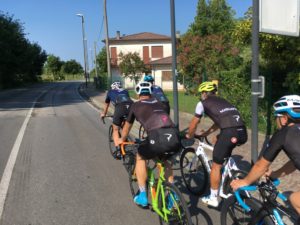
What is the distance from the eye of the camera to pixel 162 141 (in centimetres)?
457

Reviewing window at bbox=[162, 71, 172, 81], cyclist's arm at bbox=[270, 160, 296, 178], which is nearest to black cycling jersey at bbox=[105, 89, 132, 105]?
cyclist's arm at bbox=[270, 160, 296, 178]

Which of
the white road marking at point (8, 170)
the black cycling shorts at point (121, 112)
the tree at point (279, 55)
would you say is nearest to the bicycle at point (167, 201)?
the white road marking at point (8, 170)

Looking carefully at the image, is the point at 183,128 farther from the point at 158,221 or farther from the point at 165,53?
the point at 165,53

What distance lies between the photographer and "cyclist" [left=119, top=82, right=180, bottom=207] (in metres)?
4.59

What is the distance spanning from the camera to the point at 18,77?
63219 millimetres

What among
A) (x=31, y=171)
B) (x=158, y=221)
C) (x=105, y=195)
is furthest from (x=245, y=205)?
(x=31, y=171)

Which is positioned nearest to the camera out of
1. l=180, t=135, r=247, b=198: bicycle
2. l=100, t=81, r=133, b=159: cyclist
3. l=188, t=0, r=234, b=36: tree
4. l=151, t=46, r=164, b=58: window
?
l=180, t=135, r=247, b=198: bicycle

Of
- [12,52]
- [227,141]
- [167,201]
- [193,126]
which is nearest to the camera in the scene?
[167,201]

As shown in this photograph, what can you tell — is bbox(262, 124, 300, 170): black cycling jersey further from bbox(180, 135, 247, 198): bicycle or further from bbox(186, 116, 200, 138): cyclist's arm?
bbox(186, 116, 200, 138): cyclist's arm

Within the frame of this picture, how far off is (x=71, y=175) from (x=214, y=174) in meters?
3.05

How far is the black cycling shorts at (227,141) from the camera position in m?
5.10

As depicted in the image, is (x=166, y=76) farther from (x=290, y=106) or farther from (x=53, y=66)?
(x=53, y=66)

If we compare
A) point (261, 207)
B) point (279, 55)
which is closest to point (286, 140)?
point (261, 207)

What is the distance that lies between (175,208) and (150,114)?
1172 millimetres
